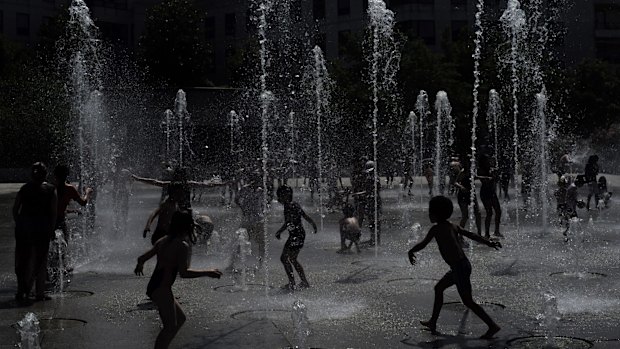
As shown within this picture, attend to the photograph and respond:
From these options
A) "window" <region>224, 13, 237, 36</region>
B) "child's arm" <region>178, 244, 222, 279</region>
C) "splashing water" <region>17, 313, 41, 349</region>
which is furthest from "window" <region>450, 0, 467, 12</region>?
"child's arm" <region>178, 244, 222, 279</region>

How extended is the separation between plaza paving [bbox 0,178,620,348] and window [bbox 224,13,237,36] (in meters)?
58.4

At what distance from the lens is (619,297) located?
932cm

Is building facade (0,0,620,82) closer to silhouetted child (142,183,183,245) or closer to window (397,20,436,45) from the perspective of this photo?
window (397,20,436,45)

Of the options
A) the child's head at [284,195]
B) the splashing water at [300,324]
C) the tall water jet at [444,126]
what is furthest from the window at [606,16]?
the splashing water at [300,324]

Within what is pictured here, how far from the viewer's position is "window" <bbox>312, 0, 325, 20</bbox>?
66.3 meters

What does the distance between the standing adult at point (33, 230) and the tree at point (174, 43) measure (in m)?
54.7

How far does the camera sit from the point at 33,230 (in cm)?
947

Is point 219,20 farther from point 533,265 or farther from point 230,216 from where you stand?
point 533,265

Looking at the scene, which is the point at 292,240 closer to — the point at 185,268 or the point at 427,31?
the point at 185,268

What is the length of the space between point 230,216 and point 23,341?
44.4 feet

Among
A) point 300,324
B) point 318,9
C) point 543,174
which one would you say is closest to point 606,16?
point 318,9

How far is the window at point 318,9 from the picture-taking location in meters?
66.3

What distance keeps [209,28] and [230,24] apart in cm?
243

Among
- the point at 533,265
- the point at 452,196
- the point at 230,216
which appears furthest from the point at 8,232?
the point at 452,196
